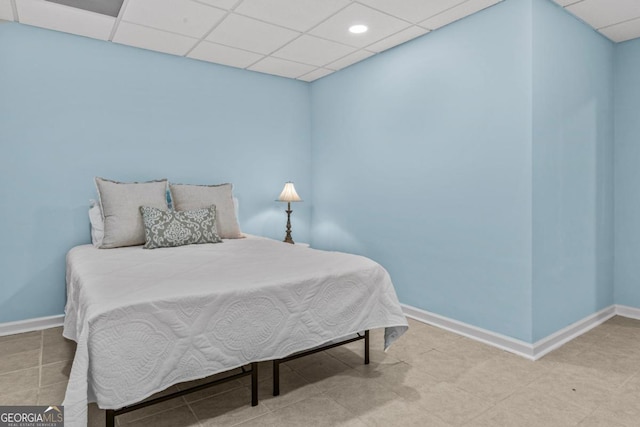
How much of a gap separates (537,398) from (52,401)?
2612mm

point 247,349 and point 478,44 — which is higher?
point 478,44

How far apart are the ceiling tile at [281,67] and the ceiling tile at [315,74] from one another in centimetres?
8

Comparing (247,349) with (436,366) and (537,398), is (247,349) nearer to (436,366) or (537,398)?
(436,366)

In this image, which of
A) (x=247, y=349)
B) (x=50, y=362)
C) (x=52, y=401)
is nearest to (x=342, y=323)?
(x=247, y=349)

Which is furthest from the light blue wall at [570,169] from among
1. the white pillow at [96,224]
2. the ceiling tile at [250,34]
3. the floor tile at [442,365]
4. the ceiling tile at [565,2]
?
the white pillow at [96,224]

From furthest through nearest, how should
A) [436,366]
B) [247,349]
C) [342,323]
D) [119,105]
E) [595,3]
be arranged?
[119,105], [595,3], [436,366], [342,323], [247,349]

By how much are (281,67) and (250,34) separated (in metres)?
0.91

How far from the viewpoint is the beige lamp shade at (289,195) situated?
4.26m

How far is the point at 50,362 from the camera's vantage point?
98.2 inches

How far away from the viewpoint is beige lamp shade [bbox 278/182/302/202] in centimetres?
426

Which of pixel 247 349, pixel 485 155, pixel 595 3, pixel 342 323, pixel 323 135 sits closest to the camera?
pixel 247 349

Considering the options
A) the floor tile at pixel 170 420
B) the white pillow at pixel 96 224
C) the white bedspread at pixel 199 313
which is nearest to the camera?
the white bedspread at pixel 199 313

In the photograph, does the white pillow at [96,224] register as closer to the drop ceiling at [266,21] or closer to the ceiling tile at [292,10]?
the drop ceiling at [266,21]

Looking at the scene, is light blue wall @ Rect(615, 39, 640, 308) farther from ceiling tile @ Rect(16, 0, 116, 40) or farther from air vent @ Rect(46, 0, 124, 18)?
ceiling tile @ Rect(16, 0, 116, 40)
